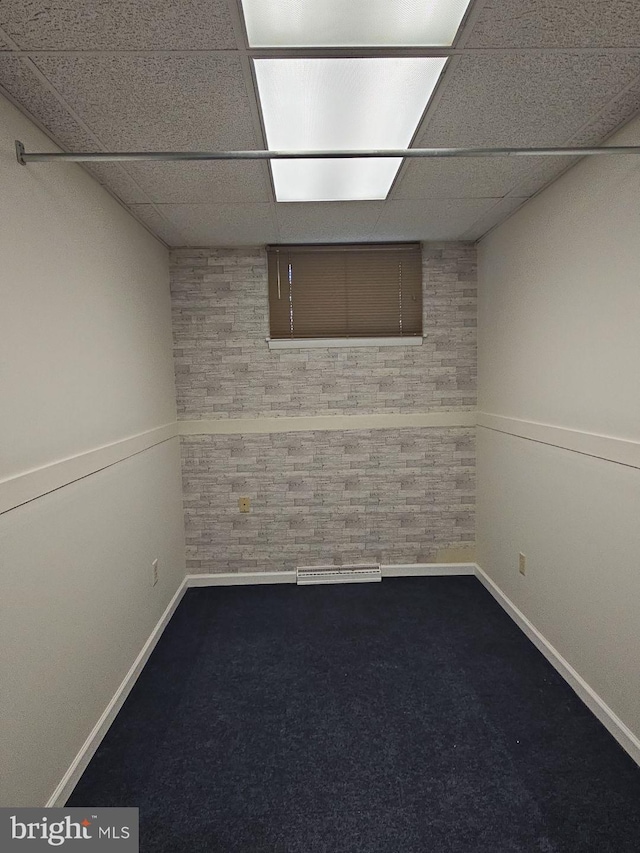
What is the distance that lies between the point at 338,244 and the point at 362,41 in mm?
2277

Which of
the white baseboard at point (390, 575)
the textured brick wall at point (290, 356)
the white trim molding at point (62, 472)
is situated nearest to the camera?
the white trim molding at point (62, 472)

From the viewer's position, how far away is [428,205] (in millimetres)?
2873

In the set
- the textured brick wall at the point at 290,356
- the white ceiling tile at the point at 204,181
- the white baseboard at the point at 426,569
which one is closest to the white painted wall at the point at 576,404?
the textured brick wall at the point at 290,356

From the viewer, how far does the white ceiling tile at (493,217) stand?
288 cm

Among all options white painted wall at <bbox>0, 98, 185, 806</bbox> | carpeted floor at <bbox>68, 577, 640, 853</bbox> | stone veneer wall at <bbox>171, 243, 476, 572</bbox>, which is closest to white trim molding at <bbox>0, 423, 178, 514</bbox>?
white painted wall at <bbox>0, 98, 185, 806</bbox>

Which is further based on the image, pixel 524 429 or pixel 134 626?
pixel 524 429

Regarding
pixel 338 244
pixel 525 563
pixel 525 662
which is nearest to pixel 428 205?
pixel 338 244

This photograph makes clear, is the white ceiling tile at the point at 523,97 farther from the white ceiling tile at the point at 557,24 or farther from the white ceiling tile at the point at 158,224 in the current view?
the white ceiling tile at the point at 158,224

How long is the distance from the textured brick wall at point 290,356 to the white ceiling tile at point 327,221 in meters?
0.44

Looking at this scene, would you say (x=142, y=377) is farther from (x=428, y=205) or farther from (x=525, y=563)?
(x=525, y=563)

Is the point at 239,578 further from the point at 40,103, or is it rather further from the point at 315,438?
the point at 40,103

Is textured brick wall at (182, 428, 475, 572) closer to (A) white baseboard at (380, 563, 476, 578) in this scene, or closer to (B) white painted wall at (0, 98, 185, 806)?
(A) white baseboard at (380, 563, 476, 578)

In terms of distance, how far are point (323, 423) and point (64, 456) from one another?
213 centimetres

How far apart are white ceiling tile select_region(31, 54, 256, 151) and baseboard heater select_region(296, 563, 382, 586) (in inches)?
116
